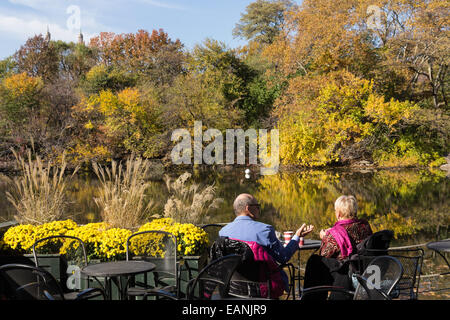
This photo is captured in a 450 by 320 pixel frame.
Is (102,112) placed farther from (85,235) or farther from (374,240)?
(374,240)

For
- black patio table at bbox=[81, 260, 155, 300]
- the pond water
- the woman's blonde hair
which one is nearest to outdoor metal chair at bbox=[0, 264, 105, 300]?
black patio table at bbox=[81, 260, 155, 300]

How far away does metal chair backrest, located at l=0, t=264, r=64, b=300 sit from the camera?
6.91 feet

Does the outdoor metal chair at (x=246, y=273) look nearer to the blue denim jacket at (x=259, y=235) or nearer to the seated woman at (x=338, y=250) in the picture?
the blue denim jacket at (x=259, y=235)

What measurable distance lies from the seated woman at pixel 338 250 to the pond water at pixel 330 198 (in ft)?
5.59

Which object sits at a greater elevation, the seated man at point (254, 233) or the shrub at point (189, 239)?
the seated man at point (254, 233)

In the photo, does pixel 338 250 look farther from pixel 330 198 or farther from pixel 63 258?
pixel 330 198

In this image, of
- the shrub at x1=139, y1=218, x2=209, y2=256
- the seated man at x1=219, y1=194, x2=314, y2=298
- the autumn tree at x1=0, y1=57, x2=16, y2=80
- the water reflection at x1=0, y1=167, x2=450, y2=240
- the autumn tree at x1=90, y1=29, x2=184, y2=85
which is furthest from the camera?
the autumn tree at x1=0, y1=57, x2=16, y2=80

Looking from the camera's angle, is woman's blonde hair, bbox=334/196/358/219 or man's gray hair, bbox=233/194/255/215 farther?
woman's blonde hair, bbox=334/196/358/219

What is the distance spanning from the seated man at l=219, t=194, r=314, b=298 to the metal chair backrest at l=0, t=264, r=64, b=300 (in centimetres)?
106

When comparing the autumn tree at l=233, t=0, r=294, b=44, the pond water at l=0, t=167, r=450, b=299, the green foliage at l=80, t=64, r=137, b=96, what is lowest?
the pond water at l=0, t=167, r=450, b=299

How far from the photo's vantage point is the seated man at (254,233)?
2809 millimetres

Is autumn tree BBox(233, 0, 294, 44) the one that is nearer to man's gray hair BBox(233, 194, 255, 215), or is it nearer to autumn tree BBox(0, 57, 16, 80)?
autumn tree BBox(0, 57, 16, 80)

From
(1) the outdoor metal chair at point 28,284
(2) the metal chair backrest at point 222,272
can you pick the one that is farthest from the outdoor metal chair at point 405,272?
(1) the outdoor metal chair at point 28,284

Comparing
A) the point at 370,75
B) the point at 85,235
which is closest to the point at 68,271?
the point at 85,235
